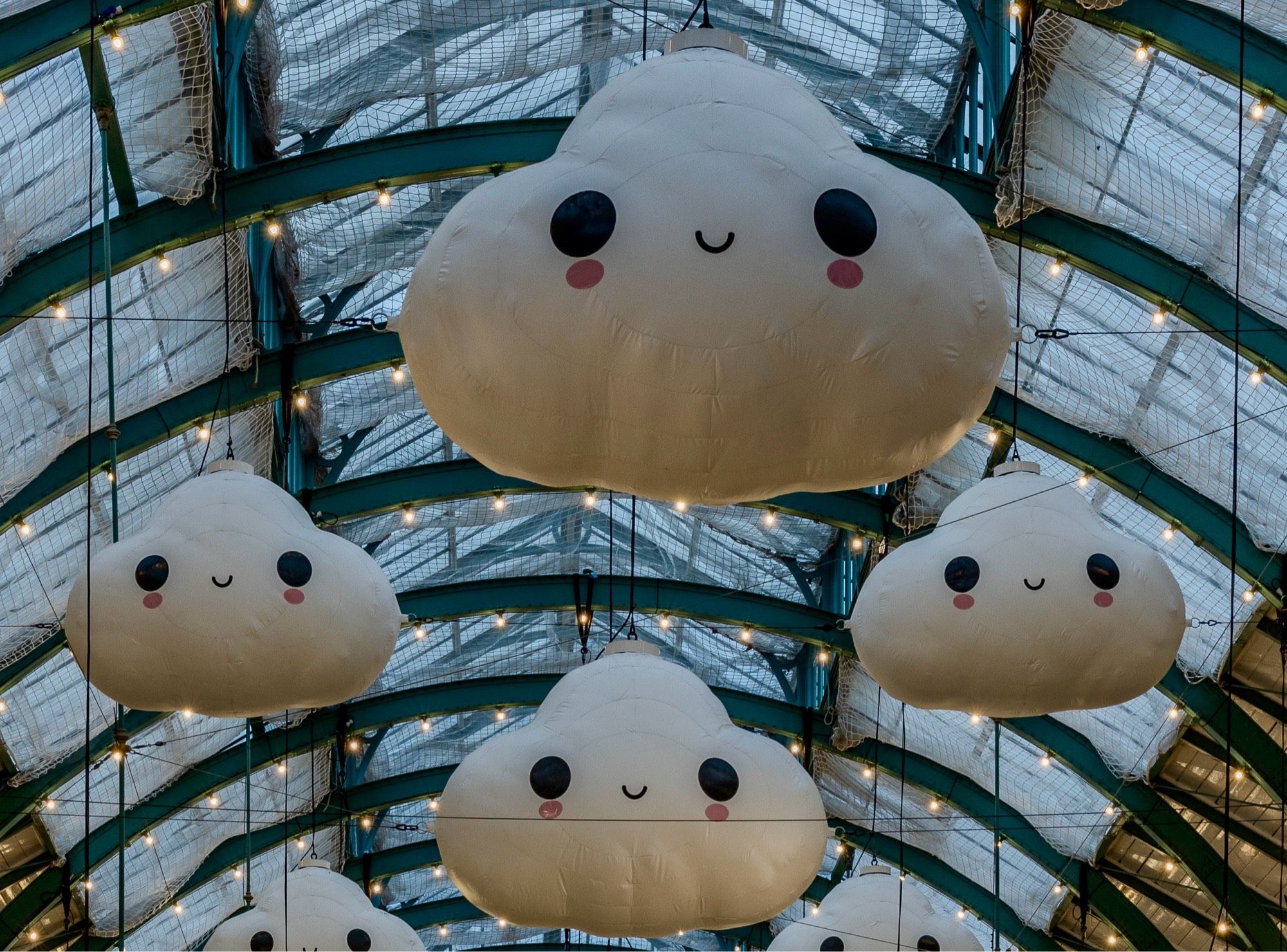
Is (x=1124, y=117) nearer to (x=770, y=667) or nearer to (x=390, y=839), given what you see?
(x=770, y=667)

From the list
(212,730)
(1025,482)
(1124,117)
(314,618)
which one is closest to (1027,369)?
(1124,117)

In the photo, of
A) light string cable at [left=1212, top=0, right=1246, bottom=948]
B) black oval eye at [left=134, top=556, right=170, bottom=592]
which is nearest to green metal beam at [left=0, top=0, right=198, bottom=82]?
black oval eye at [left=134, top=556, right=170, bottom=592]

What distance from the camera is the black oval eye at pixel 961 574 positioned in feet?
36.2

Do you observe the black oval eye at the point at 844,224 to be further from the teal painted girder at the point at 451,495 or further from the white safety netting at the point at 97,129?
the teal painted girder at the point at 451,495

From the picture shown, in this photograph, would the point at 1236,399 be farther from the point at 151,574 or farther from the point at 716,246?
the point at 151,574

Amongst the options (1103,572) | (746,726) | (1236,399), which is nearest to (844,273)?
(1236,399)

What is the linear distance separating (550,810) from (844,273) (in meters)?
5.41

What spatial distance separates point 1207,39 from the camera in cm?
1402

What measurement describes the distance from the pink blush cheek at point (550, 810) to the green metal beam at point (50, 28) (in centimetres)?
662

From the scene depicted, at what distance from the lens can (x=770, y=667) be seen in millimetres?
29594

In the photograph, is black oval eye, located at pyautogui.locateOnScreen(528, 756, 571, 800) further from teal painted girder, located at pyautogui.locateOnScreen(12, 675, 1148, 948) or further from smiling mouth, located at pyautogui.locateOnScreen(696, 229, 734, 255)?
teal painted girder, located at pyautogui.locateOnScreen(12, 675, 1148, 948)

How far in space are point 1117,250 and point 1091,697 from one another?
22.8 feet

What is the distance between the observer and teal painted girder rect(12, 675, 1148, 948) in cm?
2648

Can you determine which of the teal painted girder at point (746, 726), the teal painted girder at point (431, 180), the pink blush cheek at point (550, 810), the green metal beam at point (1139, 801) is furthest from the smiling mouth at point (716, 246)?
the teal painted girder at point (746, 726)
